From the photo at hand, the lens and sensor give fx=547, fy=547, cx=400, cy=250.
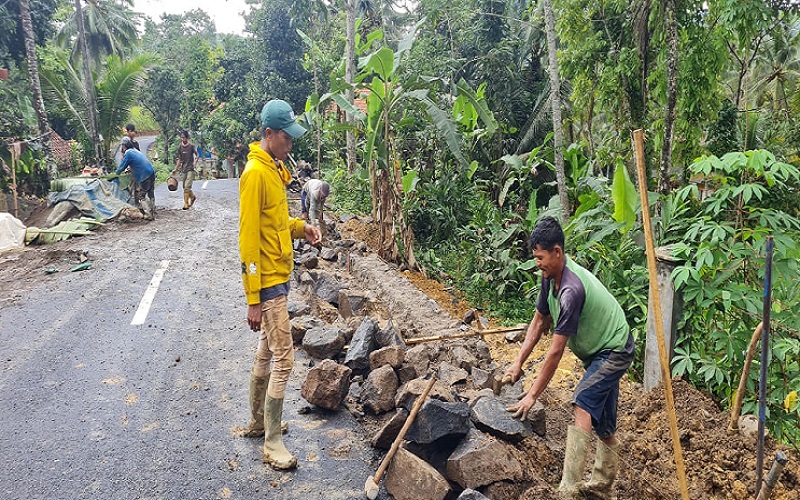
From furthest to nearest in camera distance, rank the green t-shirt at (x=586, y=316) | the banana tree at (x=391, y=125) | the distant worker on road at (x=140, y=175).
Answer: the distant worker on road at (x=140, y=175), the banana tree at (x=391, y=125), the green t-shirt at (x=586, y=316)

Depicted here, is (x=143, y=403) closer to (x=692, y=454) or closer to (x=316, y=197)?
(x=692, y=454)

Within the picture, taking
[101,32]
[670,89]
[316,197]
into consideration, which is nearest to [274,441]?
[670,89]

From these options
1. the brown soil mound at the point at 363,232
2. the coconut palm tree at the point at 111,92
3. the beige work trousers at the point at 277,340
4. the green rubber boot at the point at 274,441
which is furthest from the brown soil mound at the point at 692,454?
the coconut palm tree at the point at 111,92

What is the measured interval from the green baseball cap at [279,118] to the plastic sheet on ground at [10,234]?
347 inches

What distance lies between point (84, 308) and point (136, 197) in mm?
6501

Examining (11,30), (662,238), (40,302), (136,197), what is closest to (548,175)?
(662,238)

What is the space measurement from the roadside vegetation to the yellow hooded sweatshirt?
6.93 feet

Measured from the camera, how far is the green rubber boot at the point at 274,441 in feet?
11.2

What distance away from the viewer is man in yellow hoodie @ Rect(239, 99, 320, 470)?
3.31 m

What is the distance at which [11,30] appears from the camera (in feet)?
54.9

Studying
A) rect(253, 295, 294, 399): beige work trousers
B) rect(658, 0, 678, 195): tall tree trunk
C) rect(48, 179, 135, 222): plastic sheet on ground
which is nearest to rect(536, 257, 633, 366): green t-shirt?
rect(253, 295, 294, 399): beige work trousers

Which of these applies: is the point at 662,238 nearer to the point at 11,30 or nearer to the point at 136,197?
the point at 136,197

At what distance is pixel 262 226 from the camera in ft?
11.2

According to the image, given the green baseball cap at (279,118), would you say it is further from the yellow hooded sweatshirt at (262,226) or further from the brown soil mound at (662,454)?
the brown soil mound at (662,454)
